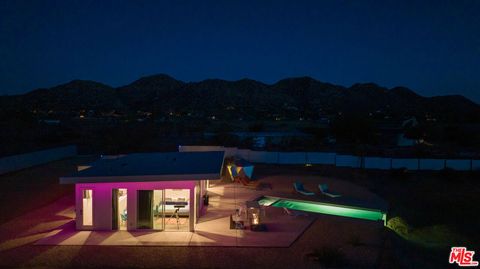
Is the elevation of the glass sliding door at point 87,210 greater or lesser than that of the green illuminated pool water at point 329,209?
greater

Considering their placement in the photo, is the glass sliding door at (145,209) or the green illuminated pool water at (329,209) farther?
the green illuminated pool water at (329,209)

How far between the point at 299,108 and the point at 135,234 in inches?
3408

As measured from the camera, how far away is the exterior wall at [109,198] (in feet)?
40.2

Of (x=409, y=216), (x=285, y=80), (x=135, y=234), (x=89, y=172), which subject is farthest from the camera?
(x=285, y=80)

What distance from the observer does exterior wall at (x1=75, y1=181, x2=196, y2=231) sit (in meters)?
12.2

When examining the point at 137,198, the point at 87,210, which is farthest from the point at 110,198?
the point at 87,210

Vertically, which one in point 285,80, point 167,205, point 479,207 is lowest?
point 479,207

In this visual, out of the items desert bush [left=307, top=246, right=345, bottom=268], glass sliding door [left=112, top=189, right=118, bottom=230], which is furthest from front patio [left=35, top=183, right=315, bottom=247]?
desert bush [left=307, top=246, right=345, bottom=268]

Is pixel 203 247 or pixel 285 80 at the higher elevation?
pixel 285 80

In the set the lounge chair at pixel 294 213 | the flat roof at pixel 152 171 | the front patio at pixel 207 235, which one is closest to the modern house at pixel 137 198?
the flat roof at pixel 152 171

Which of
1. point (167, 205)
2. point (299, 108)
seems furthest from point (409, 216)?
point (299, 108)

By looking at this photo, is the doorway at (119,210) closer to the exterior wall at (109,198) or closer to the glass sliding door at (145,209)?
the exterior wall at (109,198)

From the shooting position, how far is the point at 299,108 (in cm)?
9638

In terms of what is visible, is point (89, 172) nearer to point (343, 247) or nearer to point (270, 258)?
point (270, 258)
